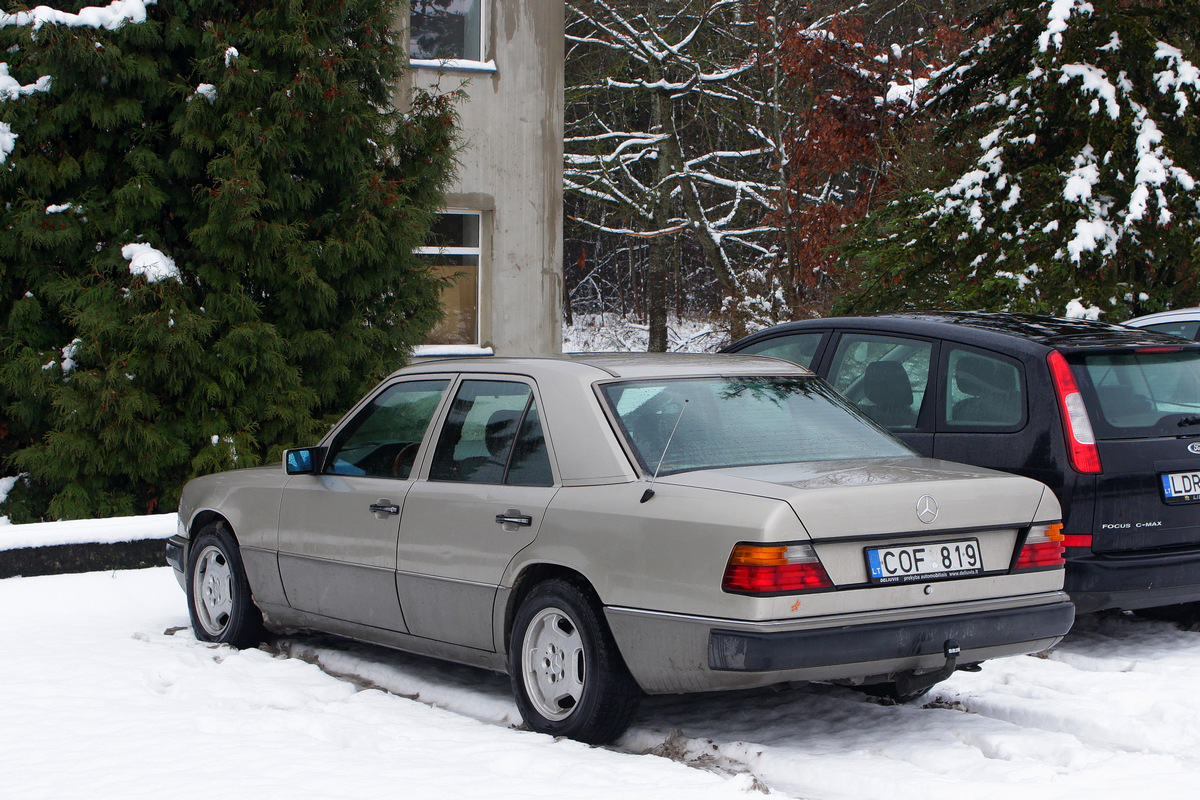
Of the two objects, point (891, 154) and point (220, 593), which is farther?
point (891, 154)

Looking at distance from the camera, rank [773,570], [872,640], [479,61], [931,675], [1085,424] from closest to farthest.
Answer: [773,570]
[872,640]
[931,675]
[1085,424]
[479,61]

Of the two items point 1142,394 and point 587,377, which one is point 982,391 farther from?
point 587,377

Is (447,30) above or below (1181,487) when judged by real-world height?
above

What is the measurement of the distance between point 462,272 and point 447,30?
10.3ft

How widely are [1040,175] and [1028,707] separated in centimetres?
913

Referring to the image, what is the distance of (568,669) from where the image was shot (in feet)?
17.5


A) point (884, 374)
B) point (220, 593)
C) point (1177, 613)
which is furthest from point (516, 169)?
point (1177, 613)

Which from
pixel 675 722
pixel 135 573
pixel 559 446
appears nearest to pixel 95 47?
pixel 135 573

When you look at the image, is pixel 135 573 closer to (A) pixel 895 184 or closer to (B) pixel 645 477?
(B) pixel 645 477

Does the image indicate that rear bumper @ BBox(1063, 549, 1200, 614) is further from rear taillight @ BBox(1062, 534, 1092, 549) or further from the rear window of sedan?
the rear window of sedan

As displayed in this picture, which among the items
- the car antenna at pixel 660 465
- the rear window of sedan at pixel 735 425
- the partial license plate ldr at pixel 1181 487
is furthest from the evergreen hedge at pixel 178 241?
the partial license plate ldr at pixel 1181 487

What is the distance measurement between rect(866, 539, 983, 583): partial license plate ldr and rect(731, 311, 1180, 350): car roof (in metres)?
2.08

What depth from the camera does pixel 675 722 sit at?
5695mm

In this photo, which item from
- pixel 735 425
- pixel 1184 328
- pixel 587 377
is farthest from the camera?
pixel 1184 328
